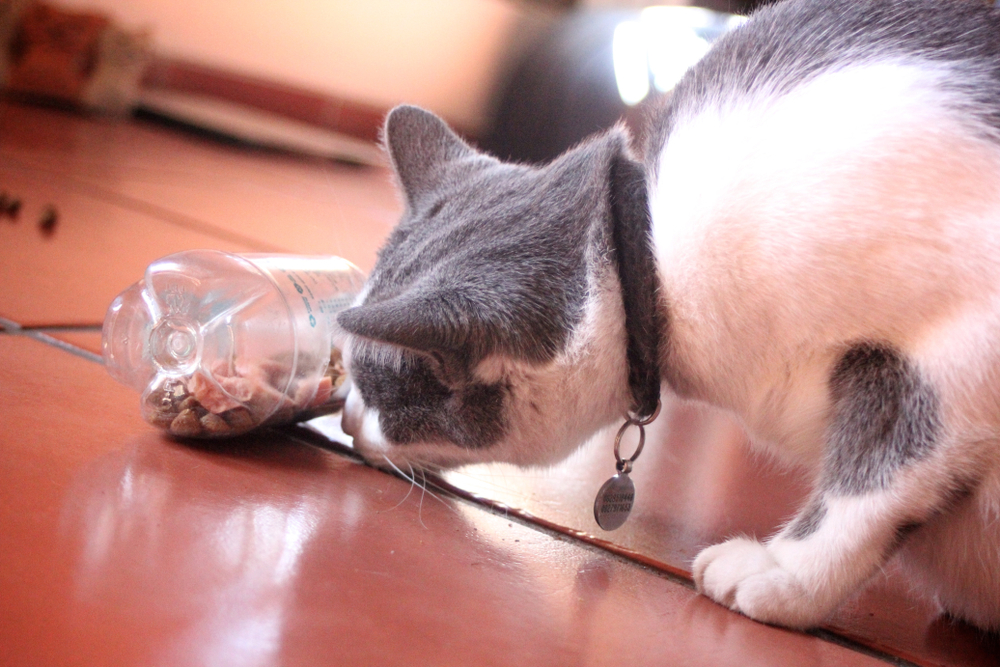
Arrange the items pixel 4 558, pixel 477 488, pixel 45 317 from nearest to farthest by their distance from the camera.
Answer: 1. pixel 4 558
2. pixel 477 488
3. pixel 45 317

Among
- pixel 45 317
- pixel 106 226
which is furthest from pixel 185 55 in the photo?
pixel 45 317

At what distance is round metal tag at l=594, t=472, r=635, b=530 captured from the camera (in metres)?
1.09

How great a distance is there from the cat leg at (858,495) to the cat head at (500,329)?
258 millimetres

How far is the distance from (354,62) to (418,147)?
3.49 m

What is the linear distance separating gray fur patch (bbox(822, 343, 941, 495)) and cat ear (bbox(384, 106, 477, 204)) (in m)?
0.72

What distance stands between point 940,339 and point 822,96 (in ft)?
1.01

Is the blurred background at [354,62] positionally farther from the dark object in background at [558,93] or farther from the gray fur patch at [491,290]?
the gray fur patch at [491,290]

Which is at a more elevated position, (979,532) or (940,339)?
(940,339)

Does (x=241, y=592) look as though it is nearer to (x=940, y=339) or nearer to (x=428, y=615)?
(x=428, y=615)

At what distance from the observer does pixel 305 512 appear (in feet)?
3.23

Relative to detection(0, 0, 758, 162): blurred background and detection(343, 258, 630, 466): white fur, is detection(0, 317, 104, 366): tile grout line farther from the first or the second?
detection(0, 0, 758, 162): blurred background

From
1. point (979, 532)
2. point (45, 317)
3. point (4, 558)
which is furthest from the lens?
point (45, 317)

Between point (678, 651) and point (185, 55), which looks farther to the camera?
point (185, 55)

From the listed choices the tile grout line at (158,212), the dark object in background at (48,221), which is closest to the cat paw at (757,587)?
the tile grout line at (158,212)
